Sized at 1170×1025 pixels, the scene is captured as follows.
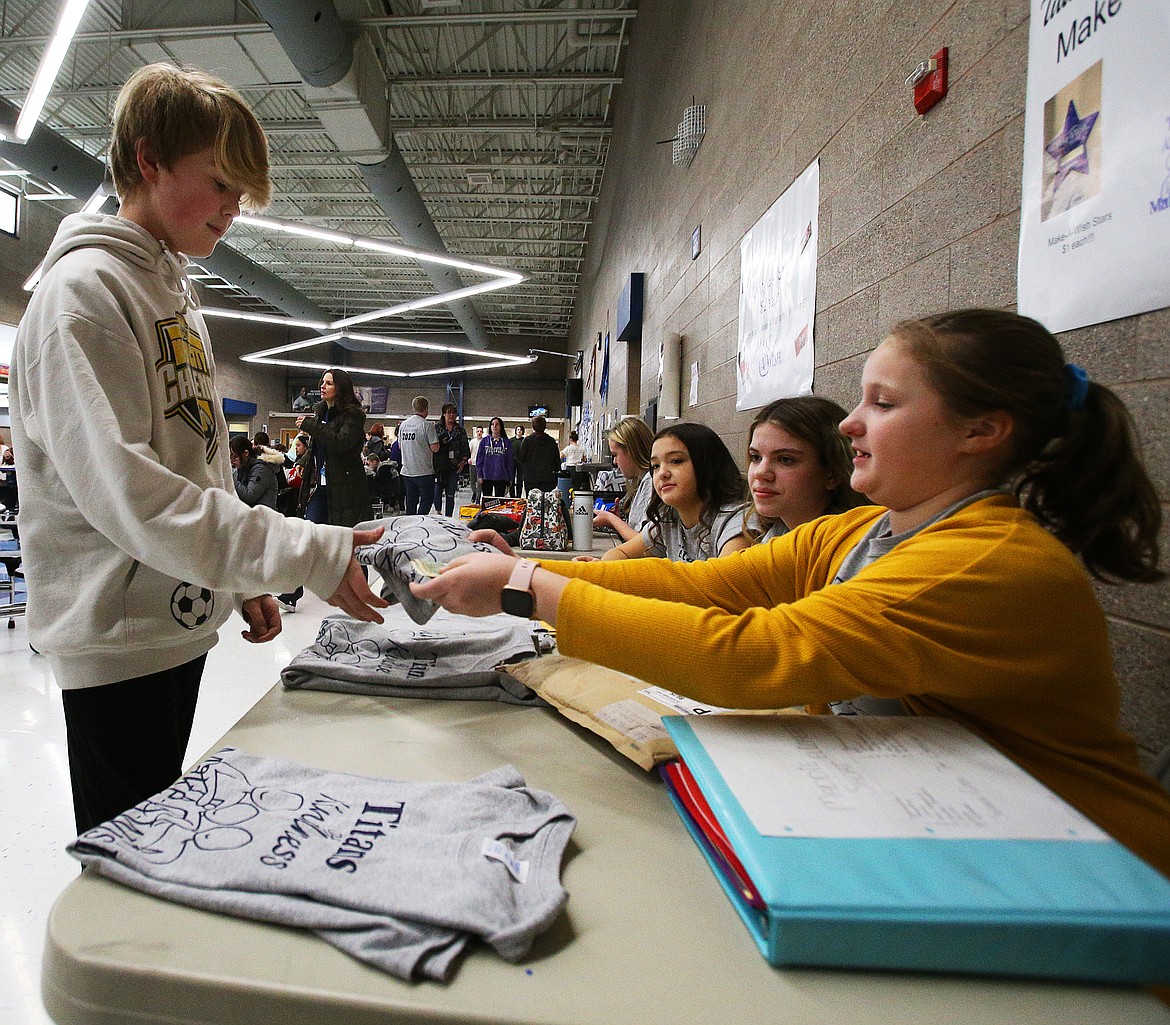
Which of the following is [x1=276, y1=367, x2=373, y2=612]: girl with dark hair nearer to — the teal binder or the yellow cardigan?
the yellow cardigan

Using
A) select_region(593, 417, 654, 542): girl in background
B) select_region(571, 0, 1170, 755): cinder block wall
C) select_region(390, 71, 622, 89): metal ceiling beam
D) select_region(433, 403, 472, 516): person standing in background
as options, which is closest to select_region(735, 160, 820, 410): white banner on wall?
select_region(571, 0, 1170, 755): cinder block wall

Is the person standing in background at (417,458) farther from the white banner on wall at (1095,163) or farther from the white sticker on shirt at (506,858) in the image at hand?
the white sticker on shirt at (506,858)

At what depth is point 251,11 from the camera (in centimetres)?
555

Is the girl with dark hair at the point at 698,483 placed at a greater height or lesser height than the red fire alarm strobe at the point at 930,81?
lesser

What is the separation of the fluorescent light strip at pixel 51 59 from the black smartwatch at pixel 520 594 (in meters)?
4.35

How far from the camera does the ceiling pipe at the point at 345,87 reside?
4504 millimetres

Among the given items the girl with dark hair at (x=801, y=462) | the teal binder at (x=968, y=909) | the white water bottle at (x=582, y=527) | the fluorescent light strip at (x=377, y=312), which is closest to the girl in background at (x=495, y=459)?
the fluorescent light strip at (x=377, y=312)

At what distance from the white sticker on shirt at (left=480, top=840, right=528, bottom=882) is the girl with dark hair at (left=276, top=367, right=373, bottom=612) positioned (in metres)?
4.67

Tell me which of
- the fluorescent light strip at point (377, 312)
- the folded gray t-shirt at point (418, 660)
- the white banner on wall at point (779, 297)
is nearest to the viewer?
the folded gray t-shirt at point (418, 660)

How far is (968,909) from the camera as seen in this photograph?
1.55 ft

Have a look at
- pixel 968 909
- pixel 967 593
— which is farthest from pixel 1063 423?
pixel 968 909

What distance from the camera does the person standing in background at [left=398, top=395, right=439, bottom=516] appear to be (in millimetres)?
7777

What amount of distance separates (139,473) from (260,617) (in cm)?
50

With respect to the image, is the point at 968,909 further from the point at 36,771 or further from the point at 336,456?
the point at 336,456
